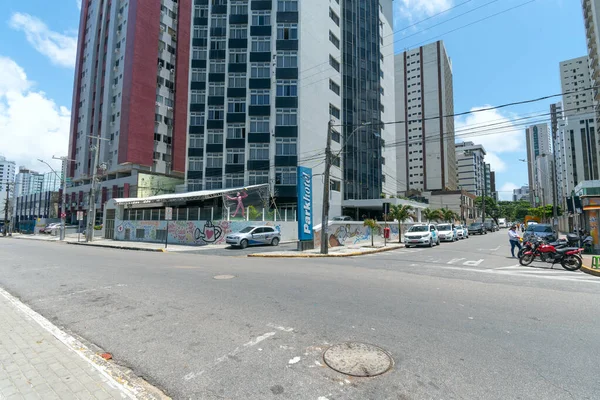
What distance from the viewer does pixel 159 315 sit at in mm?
5750

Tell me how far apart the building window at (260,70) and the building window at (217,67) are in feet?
15.9

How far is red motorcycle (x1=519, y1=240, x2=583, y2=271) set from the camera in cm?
1186

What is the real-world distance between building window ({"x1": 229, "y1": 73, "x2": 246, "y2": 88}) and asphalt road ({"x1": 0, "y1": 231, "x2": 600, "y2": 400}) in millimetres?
37496

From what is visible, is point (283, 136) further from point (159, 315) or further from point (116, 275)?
point (159, 315)

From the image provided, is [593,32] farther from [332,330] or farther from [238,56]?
[332,330]

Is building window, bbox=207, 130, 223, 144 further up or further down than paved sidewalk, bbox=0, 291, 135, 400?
further up

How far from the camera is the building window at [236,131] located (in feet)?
136

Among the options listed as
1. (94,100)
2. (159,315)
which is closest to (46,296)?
(159,315)

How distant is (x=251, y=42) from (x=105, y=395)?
4574 centimetres

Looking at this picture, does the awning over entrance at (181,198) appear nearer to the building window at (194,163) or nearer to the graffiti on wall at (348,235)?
the graffiti on wall at (348,235)

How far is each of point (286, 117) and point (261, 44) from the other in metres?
10.9

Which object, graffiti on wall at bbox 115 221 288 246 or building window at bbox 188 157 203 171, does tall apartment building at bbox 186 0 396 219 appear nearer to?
building window at bbox 188 157 203 171

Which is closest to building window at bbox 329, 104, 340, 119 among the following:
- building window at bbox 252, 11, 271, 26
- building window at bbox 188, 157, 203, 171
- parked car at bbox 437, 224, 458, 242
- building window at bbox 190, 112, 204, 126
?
building window at bbox 252, 11, 271, 26

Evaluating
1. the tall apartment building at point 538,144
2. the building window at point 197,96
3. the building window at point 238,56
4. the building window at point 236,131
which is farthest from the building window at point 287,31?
the tall apartment building at point 538,144
